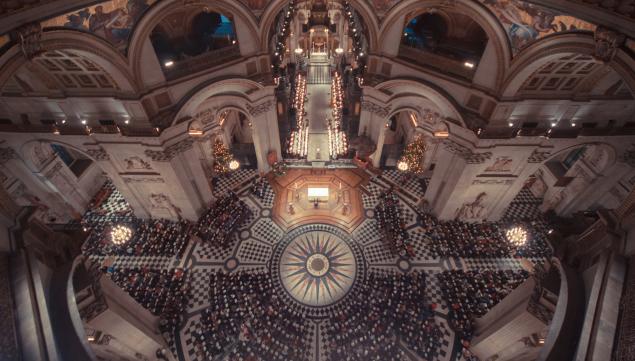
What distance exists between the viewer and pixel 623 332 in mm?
5492

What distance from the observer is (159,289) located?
15688mm

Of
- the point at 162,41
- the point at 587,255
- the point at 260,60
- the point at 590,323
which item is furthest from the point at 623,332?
the point at 162,41

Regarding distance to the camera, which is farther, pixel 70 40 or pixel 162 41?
pixel 162 41

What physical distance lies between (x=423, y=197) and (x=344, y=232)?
563 cm

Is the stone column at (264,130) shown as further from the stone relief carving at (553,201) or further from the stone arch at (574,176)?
the stone relief carving at (553,201)

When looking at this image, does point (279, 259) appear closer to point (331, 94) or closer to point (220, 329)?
point (220, 329)

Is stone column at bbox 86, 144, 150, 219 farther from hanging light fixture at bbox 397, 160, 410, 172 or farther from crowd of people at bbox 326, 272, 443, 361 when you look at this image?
Answer: hanging light fixture at bbox 397, 160, 410, 172

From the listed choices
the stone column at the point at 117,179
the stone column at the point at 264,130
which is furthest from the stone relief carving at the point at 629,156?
the stone column at the point at 117,179

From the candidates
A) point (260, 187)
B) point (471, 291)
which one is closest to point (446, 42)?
point (471, 291)

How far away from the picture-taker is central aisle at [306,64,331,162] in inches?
917

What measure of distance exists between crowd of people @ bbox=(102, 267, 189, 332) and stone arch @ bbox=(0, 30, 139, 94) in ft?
30.6

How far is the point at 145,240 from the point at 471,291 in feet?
59.0

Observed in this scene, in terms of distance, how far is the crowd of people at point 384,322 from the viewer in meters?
13.9

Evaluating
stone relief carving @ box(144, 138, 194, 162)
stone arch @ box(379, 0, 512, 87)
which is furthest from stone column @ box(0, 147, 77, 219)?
stone arch @ box(379, 0, 512, 87)
